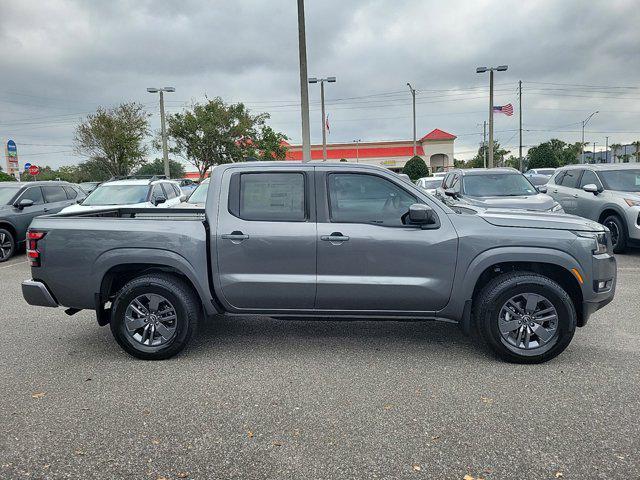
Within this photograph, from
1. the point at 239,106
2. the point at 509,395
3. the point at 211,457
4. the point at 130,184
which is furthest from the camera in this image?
the point at 239,106

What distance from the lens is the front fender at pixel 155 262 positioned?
4.45 meters

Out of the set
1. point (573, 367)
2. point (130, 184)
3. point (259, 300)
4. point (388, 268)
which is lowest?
point (573, 367)

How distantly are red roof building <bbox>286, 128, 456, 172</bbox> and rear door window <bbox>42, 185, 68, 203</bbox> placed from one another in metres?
40.0

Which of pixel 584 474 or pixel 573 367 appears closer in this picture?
pixel 584 474

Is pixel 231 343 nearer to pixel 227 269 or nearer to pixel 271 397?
pixel 227 269

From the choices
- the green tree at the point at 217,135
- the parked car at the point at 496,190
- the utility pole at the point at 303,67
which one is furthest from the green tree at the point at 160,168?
the parked car at the point at 496,190

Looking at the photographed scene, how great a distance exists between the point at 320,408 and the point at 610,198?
8.95 m

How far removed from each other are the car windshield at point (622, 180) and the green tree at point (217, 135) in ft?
89.6

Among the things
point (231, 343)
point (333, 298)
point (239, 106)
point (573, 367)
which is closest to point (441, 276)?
point (333, 298)

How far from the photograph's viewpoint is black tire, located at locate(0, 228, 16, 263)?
35.3ft

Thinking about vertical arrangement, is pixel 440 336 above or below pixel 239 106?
below

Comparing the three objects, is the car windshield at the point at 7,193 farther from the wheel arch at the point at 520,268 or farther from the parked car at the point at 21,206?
the wheel arch at the point at 520,268

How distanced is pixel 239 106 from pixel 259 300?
110 feet

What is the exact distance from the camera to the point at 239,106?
36000mm
